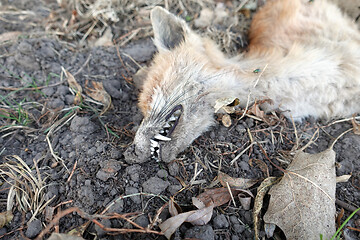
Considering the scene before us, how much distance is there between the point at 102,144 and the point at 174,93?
0.91 meters

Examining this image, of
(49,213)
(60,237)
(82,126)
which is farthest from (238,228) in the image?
(82,126)

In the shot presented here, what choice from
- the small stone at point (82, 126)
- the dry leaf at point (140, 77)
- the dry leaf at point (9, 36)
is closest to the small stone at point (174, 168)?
the small stone at point (82, 126)

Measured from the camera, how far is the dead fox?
2.67 meters

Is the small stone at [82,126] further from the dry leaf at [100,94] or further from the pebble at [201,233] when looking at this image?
the pebble at [201,233]

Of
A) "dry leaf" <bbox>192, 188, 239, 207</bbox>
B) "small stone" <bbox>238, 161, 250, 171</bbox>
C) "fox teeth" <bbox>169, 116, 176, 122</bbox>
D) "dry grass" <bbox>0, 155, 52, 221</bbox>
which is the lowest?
"dry grass" <bbox>0, 155, 52, 221</bbox>

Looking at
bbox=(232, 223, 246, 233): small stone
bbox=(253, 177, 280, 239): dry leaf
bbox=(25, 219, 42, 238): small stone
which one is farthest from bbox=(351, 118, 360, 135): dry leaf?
bbox=(25, 219, 42, 238): small stone

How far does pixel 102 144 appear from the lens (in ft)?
8.48

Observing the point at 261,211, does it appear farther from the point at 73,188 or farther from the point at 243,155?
the point at 73,188

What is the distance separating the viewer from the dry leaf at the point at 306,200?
6.59ft

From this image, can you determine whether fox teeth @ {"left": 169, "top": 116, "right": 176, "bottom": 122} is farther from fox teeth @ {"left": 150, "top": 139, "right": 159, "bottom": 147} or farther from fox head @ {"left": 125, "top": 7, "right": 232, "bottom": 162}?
fox teeth @ {"left": 150, "top": 139, "right": 159, "bottom": 147}

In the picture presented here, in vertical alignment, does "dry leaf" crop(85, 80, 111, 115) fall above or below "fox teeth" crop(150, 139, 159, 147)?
below

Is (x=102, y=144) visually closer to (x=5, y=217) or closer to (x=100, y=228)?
(x=100, y=228)

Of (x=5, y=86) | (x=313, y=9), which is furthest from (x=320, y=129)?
(x=5, y=86)

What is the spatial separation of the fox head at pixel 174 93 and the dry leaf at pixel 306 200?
38.5 inches
